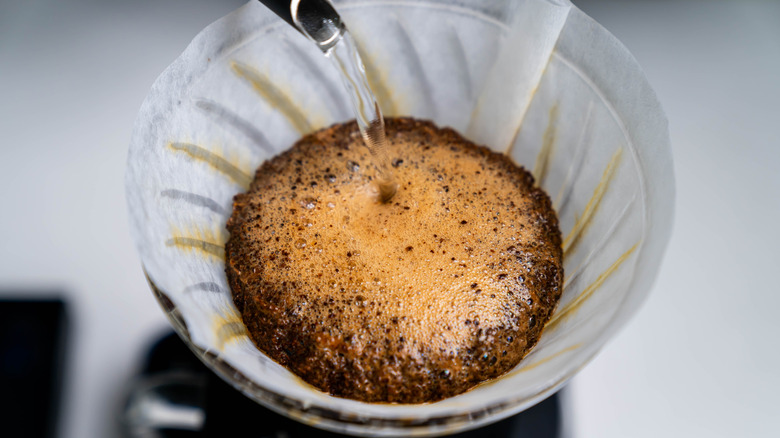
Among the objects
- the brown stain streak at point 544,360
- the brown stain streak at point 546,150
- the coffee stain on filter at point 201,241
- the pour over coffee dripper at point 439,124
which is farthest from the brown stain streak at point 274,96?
the brown stain streak at point 544,360

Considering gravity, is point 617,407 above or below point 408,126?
below

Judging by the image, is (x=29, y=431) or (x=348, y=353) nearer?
(x=348, y=353)

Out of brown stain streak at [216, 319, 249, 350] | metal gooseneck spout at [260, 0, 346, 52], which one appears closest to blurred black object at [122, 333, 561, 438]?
brown stain streak at [216, 319, 249, 350]

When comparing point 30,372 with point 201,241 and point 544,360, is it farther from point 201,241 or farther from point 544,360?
point 544,360

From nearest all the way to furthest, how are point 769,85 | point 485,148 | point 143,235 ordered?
point 143,235, point 485,148, point 769,85

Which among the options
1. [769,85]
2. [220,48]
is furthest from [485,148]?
[769,85]

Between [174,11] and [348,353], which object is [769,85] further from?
[174,11]

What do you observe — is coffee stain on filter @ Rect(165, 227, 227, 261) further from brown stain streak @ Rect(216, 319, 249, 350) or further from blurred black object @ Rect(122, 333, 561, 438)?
blurred black object @ Rect(122, 333, 561, 438)
